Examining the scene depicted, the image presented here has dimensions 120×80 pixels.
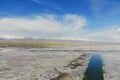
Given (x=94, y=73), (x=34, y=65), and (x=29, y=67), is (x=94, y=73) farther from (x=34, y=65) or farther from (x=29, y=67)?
(x=34, y=65)

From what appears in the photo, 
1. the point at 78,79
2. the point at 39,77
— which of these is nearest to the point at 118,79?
the point at 78,79

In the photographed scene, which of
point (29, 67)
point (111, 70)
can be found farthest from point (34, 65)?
point (111, 70)

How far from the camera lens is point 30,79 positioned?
12.1 meters

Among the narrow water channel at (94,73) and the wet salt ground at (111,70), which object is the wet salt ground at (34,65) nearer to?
the wet salt ground at (111,70)

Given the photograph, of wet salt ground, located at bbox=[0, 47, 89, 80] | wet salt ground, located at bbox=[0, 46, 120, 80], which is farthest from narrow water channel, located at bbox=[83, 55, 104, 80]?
wet salt ground, located at bbox=[0, 47, 89, 80]

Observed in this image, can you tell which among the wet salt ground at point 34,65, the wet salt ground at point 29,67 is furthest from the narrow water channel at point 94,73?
the wet salt ground at point 29,67

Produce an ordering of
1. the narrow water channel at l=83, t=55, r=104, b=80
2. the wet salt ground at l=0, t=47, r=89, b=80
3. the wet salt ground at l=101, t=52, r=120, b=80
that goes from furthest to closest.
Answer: the wet salt ground at l=0, t=47, r=89, b=80 < the wet salt ground at l=101, t=52, r=120, b=80 < the narrow water channel at l=83, t=55, r=104, b=80

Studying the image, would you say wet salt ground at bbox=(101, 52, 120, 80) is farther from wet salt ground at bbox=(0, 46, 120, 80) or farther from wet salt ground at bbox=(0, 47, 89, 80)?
wet salt ground at bbox=(0, 47, 89, 80)

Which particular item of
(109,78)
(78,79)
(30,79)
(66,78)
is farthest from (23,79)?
(109,78)

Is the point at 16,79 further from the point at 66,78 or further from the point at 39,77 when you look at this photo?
the point at 66,78

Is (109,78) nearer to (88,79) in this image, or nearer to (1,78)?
(88,79)

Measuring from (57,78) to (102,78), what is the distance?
10.0 ft

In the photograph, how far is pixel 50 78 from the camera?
12.4 metres

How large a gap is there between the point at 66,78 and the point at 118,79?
352cm
